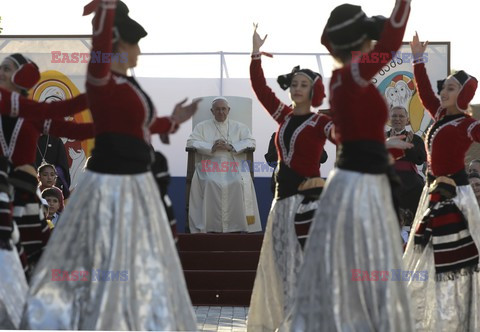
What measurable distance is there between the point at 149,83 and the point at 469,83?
21.6ft

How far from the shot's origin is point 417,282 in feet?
24.6

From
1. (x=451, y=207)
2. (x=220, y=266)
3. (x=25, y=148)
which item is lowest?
(x=220, y=266)

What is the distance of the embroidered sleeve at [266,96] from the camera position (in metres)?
7.34

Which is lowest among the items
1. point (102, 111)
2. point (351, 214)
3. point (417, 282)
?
point (417, 282)

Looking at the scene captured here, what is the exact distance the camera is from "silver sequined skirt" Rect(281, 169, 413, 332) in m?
5.11

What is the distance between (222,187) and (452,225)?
17.7ft

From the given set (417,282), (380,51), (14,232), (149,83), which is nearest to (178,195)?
(149,83)

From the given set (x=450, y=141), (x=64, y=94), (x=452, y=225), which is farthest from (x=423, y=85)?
(x=64, y=94)

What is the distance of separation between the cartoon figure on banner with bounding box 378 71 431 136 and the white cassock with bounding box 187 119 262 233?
1.98m

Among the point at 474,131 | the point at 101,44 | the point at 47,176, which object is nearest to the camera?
the point at 101,44

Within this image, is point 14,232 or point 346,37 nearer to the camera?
point 346,37

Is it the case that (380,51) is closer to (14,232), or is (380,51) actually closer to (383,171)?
(383,171)

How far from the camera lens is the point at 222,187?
40.8 feet

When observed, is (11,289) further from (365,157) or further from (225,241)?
(225,241)
